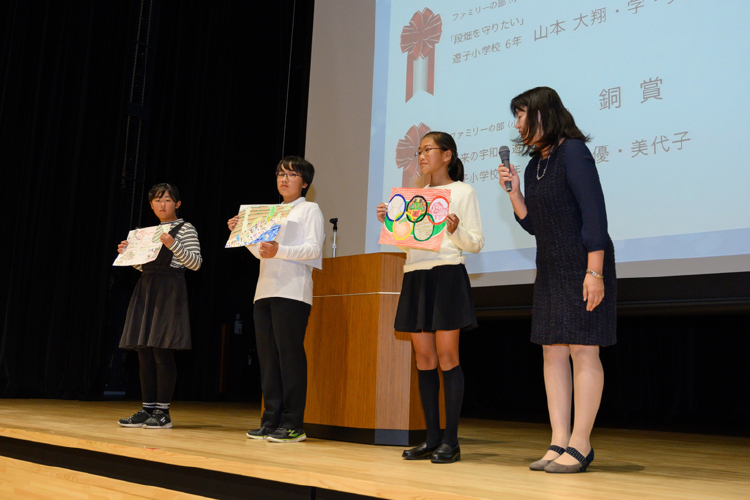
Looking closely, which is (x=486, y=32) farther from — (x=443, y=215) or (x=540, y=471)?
(x=540, y=471)

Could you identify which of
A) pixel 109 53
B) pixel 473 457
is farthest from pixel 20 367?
pixel 473 457

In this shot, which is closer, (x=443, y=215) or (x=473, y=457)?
(x=443, y=215)

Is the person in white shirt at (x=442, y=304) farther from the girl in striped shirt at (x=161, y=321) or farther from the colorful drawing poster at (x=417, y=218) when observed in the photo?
the girl in striped shirt at (x=161, y=321)

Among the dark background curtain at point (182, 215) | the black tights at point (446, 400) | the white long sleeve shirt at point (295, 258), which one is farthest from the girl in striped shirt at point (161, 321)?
the dark background curtain at point (182, 215)

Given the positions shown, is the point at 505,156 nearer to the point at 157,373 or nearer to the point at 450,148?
the point at 450,148

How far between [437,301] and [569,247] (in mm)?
483

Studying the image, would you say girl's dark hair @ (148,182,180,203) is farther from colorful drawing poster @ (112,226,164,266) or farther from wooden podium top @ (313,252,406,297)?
wooden podium top @ (313,252,406,297)

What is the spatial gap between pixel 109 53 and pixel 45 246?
5.99 ft

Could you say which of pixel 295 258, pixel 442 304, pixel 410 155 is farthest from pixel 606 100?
pixel 295 258

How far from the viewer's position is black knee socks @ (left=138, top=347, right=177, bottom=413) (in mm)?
3027

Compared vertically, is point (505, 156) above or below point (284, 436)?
above

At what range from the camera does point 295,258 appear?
250 cm

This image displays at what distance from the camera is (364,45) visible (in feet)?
13.6

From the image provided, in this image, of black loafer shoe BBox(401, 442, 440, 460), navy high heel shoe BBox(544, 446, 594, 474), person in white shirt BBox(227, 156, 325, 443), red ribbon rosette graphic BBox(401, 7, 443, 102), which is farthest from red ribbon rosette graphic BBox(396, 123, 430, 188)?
navy high heel shoe BBox(544, 446, 594, 474)
